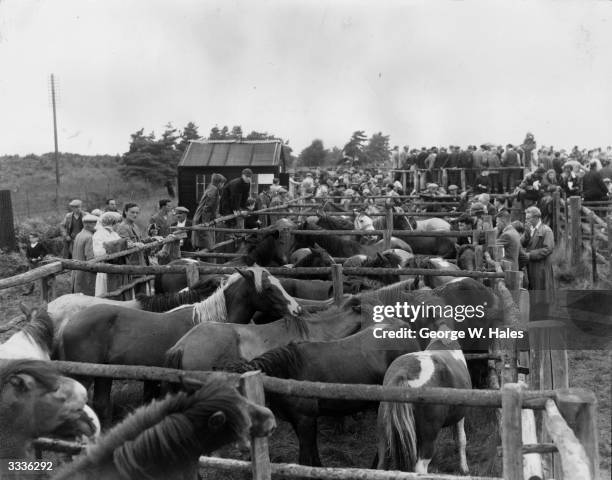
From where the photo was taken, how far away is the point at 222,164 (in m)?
20.2

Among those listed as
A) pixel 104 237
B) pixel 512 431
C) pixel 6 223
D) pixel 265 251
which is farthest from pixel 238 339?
pixel 6 223

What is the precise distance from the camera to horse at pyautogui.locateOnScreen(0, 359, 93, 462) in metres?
3.48

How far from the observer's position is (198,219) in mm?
12133

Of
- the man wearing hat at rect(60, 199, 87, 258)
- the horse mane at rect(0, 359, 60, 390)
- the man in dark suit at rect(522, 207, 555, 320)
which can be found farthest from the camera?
the man wearing hat at rect(60, 199, 87, 258)

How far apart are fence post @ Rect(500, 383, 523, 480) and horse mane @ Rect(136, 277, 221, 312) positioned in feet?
14.7

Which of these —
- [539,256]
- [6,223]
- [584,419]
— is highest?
[6,223]

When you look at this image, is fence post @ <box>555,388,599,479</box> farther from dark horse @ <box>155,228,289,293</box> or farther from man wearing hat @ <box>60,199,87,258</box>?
man wearing hat @ <box>60,199,87,258</box>

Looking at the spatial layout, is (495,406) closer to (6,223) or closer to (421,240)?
(421,240)

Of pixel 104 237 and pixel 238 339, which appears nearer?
pixel 238 339

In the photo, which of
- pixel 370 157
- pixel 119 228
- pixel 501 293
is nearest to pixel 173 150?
pixel 370 157

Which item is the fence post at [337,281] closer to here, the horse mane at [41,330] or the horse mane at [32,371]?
the horse mane at [41,330]

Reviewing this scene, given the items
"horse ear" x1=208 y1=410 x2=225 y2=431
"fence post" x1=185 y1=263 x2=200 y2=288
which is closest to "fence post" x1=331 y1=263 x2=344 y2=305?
"fence post" x1=185 y1=263 x2=200 y2=288

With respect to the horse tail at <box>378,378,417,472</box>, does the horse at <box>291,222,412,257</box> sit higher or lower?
higher

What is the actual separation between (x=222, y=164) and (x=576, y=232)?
1071cm
